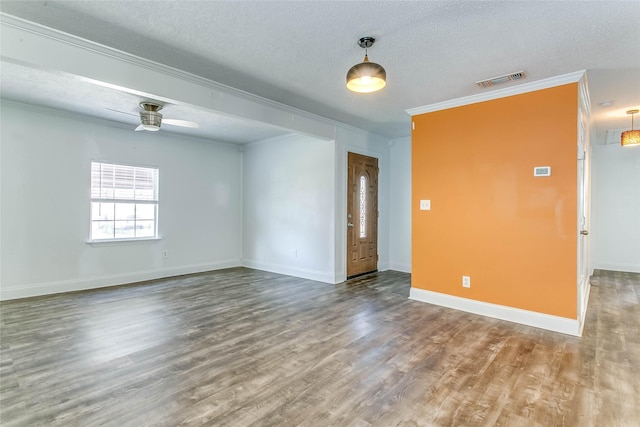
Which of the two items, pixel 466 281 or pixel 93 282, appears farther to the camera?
pixel 93 282

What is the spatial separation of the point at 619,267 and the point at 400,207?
4.70 metres

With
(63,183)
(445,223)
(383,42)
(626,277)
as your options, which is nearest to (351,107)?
(383,42)

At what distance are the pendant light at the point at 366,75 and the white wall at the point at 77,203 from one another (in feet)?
15.0

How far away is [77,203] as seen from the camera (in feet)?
16.0

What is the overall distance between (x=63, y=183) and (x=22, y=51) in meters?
2.93

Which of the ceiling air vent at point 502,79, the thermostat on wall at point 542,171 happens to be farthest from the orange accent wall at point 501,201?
the ceiling air vent at point 502,79

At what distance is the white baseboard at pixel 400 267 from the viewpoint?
6345 mm

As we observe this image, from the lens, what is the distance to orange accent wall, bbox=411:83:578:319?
3.33 meters

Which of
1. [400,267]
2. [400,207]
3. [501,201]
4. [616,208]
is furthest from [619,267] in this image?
[501,201]

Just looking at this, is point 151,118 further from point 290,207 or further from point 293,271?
point 293,271

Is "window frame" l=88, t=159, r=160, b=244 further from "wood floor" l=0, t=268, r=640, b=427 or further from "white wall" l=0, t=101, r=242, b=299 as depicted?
"wood floor" l=0, t=268, r=640, b=427

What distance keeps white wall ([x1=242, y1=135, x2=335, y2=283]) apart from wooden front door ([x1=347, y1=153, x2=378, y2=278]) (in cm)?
46

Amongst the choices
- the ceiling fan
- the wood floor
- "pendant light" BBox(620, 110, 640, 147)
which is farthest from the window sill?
"pendant light" BBox(620, 110, 640, 147)

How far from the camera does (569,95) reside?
331 centimetres
